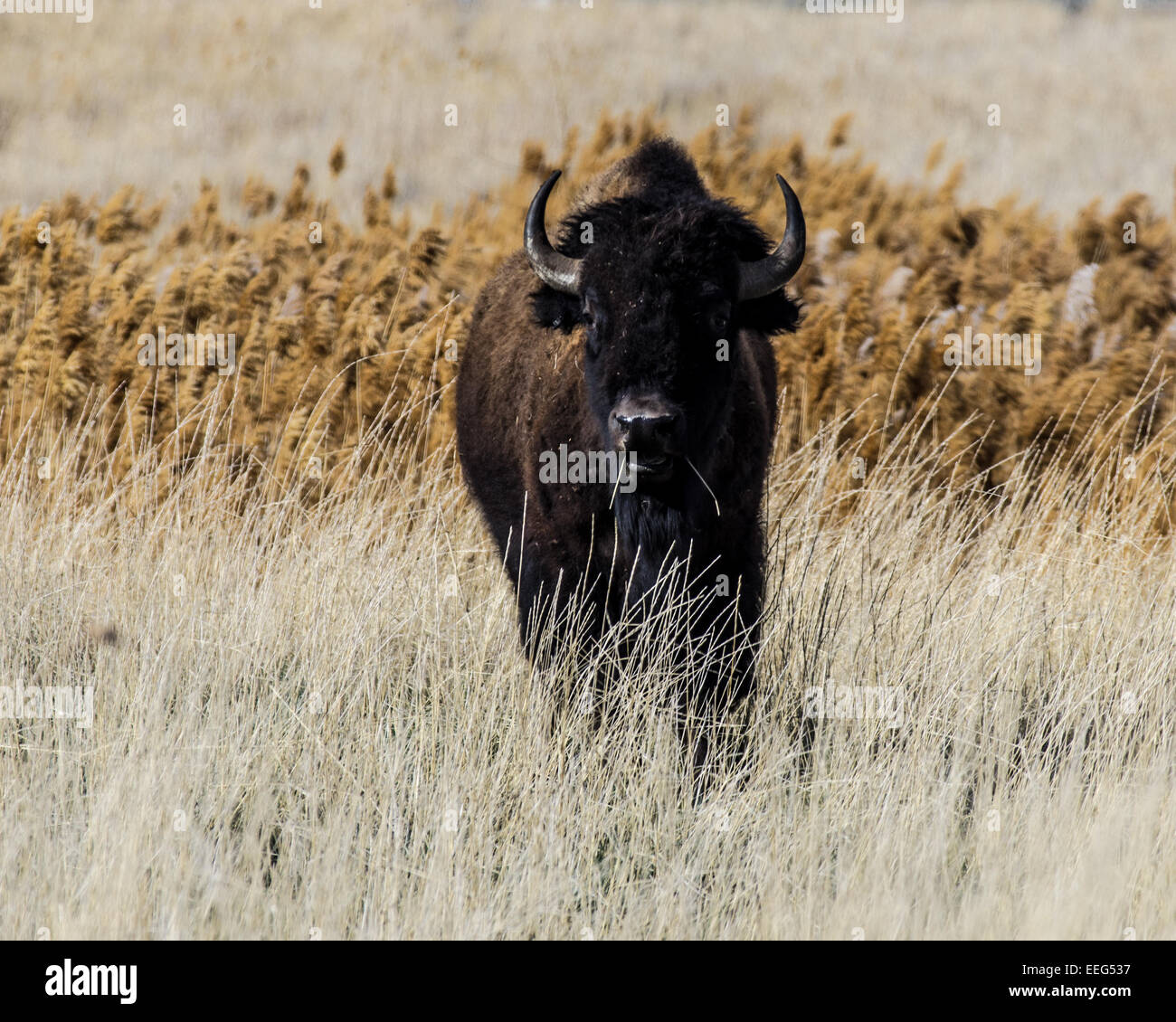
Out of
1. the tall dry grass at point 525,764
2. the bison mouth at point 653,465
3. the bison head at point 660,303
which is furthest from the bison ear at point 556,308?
the tall dry grass at point 525,764

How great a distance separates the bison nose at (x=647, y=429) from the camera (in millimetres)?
4375

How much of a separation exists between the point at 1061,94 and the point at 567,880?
29889 millimetres

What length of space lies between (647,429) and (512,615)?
195 centimetres

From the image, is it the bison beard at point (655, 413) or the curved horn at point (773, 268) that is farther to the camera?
the curved horn at point (773, 268)

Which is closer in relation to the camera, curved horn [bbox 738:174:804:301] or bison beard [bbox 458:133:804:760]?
bison beard [bbox 458:133:804:760]

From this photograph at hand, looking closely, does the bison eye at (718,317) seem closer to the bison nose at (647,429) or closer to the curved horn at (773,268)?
the curved horn at (773,268)

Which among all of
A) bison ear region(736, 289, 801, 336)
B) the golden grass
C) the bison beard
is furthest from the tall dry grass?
the golden grass

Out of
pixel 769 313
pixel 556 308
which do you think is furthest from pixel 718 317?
pixel 556 308

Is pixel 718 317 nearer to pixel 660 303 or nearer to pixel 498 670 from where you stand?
pixel 660 303

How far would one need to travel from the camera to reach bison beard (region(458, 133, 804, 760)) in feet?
15.4

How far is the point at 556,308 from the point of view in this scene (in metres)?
5.27

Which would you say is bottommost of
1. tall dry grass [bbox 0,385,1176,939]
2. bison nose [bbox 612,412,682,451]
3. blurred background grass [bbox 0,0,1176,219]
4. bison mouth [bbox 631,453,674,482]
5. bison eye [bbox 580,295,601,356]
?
tall dry grass [bbox 0,385,1176,939]

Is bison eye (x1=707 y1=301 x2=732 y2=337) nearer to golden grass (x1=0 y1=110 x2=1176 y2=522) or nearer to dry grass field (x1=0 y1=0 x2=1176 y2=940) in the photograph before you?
dry grass field (x1=0 y1=0 x2=1176 y2=940)

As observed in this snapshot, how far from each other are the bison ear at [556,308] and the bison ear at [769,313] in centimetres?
74
